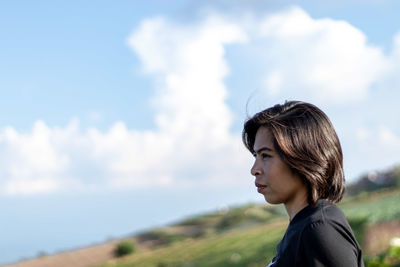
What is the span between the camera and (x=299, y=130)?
2.21 meters

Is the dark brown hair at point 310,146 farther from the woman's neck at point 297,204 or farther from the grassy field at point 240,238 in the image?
the grassy field at point 240,238

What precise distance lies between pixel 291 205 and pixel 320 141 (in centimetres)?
24

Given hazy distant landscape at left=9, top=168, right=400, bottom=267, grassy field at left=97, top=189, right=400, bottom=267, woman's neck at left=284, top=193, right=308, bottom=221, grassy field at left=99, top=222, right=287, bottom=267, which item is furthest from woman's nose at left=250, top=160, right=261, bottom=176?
grassy field at left=99, top=222, right=287, bottom=267

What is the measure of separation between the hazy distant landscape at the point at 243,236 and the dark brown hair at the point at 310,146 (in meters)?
6.18

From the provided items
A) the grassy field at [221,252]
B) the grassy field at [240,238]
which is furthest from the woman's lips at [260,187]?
the grassy field at [221,252]

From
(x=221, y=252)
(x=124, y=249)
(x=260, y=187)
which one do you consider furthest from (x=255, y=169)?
(x=124, y=249)

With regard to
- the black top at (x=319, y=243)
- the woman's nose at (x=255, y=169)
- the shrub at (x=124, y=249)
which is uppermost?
the shrub at (x=124, y=249)

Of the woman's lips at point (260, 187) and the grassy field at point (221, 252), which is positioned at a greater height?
the grassy field at point (221, 252)

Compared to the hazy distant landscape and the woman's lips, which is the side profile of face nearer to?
the woman's lips

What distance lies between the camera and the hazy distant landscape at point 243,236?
526 inches

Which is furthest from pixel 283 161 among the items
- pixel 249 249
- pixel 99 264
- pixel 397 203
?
pixel 99 264

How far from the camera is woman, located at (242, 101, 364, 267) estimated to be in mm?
2105

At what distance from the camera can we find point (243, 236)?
17891mm

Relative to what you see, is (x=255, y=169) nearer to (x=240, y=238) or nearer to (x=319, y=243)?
(x=319, y=243)
